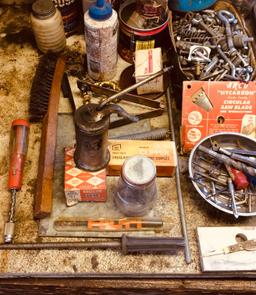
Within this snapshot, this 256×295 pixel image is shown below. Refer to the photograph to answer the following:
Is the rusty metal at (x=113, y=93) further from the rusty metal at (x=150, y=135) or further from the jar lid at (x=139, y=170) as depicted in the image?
the jar lid at (x=139, y=170)

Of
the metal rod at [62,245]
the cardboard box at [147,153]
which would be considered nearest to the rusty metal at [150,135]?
the cardboard box at [147,153]

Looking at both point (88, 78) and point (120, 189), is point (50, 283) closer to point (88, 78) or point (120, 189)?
point (120, 189)

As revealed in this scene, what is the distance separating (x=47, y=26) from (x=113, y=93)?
0.72 feet

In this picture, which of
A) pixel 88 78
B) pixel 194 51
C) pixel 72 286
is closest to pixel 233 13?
pixel 194 51

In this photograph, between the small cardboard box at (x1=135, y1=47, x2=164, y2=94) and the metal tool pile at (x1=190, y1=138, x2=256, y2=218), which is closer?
the metal tool pile at (x1=190, y1=138, x2=256, y2=218)

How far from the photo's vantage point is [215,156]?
2.76ft

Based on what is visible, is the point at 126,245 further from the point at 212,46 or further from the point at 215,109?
the point at 212,46

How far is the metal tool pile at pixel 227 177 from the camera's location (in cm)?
82

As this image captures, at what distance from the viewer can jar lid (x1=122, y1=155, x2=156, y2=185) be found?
742 millimetres

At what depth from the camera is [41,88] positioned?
938 mm

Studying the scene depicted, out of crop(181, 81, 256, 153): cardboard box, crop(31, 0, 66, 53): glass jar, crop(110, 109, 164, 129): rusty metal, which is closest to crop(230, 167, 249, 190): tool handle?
crop(181, 81, 256, 153): cardboard box

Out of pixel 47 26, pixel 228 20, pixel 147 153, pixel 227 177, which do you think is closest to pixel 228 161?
pixel 227 177

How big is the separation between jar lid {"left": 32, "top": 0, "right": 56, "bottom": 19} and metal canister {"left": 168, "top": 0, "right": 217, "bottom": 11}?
0.29 m

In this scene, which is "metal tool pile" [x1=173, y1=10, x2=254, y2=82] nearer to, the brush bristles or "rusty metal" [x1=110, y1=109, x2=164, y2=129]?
"rusty metal" [x1=110, y1=109, x2=164, y2=129]
